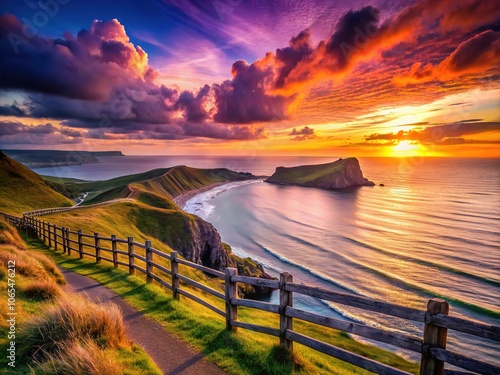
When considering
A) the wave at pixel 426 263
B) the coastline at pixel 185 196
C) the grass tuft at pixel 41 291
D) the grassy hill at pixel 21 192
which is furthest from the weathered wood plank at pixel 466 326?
the coastline at pixel 185 196

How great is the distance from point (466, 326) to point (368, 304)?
5.63 ft

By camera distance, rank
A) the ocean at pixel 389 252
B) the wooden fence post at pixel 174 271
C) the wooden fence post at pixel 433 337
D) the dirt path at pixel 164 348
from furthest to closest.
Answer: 1. the ocean at pixel 389 252
2. the wooden fence post at pixel 174 271
3. the dirt path at pixel 164 348
4. the wooden fence post at pixel 433 337

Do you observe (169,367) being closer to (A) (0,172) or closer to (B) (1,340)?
(B) (1,340)

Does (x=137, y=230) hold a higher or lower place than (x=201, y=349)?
lower

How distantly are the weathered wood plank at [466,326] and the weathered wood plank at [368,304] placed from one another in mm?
230

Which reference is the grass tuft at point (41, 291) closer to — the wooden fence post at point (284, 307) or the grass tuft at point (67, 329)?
the grass tuft at point (67, 329)

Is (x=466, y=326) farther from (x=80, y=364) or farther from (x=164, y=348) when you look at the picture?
(x=164, y=348)

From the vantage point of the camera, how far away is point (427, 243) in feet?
198

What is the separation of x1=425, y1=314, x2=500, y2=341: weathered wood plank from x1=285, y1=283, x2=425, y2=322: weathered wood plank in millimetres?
230

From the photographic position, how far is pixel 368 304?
248 inches

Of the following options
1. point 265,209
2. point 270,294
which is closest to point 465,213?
point 265,209

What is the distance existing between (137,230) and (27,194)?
5506 centimetres

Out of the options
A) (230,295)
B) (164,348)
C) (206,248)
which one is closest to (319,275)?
(206,248)

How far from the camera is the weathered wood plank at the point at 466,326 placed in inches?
189
